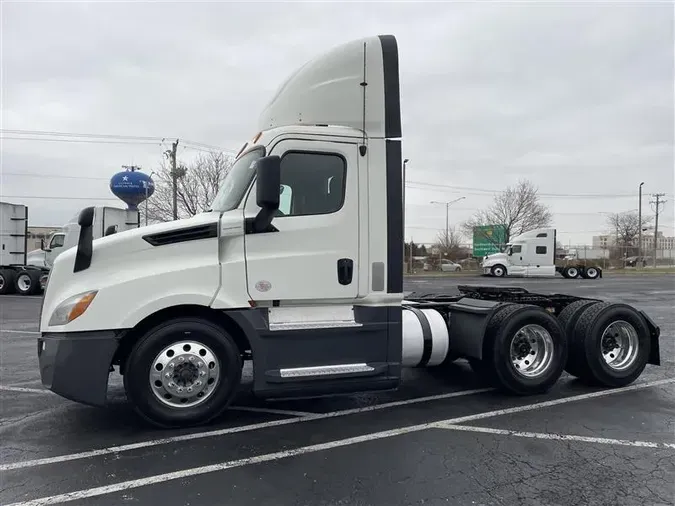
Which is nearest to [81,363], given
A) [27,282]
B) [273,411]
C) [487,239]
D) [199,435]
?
[199,435]

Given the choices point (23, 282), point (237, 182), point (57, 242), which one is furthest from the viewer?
point (23, 282)

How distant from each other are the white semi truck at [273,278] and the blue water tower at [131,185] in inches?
1167

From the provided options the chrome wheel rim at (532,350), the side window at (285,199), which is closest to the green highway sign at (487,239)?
the chrome wheel rim at (532,350)

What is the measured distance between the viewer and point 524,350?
19.0 ft

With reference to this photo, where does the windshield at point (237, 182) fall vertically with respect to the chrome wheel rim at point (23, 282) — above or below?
above

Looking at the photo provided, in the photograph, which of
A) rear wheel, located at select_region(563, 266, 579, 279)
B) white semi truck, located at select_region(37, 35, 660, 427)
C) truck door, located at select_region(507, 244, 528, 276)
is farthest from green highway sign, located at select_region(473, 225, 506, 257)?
white semi truck, located at select_region(37, 35, 660, 427)

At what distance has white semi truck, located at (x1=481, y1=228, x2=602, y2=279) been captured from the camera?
35.2m

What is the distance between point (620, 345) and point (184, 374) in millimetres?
5288

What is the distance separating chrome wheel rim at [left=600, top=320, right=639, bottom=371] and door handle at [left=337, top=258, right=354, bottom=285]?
3.52 m

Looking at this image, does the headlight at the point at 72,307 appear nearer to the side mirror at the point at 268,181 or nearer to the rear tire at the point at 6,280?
the side mirror at the point at 268,181

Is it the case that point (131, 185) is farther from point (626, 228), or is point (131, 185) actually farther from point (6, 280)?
point (626, 228)

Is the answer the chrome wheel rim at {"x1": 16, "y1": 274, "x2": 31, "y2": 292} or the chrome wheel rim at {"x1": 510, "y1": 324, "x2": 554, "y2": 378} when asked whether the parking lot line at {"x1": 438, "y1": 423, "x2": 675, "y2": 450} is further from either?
the chrome wheel rim at {"x1": 16, "y1": 274, "x2": 31, "y2": 292}

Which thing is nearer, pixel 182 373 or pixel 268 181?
pixel 268 181

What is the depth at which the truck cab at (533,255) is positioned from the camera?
1383 inches
